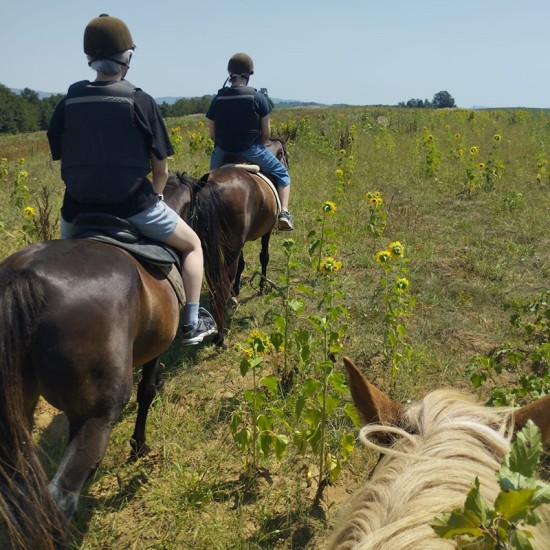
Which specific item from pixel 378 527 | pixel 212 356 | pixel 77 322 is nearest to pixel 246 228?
pixel 212 356

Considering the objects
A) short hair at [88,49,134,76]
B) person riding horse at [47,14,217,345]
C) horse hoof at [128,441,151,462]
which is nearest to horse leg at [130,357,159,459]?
horse hoof at [128,441,151,462]

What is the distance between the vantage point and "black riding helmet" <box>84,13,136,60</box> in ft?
8.23

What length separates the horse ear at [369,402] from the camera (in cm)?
160

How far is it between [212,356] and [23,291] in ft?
9.25

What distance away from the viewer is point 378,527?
1.11 m

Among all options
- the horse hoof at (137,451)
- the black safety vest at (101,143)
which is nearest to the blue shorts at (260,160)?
the black safety vest at (101,143)

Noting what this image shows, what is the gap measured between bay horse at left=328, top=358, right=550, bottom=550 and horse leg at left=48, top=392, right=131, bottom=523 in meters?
1.25

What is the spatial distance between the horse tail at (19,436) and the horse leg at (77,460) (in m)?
0.04

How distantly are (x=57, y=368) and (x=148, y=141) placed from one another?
133 cm

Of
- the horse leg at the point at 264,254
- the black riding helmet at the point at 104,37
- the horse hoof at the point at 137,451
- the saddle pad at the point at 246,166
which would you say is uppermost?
the black riding helmet at the point at 104,37

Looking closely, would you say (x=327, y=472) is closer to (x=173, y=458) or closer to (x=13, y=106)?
(x=173, y=458)

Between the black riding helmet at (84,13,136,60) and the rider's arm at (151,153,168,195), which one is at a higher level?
the black riding helmet at (84,13,136,60)

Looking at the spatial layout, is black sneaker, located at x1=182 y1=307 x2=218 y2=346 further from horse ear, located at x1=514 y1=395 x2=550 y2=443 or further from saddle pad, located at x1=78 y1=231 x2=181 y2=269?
horse ear, located at x1=514 y1=395 x2=550 y2=443

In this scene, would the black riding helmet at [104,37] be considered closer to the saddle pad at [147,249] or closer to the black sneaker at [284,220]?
the saddle pad at [147,249]
